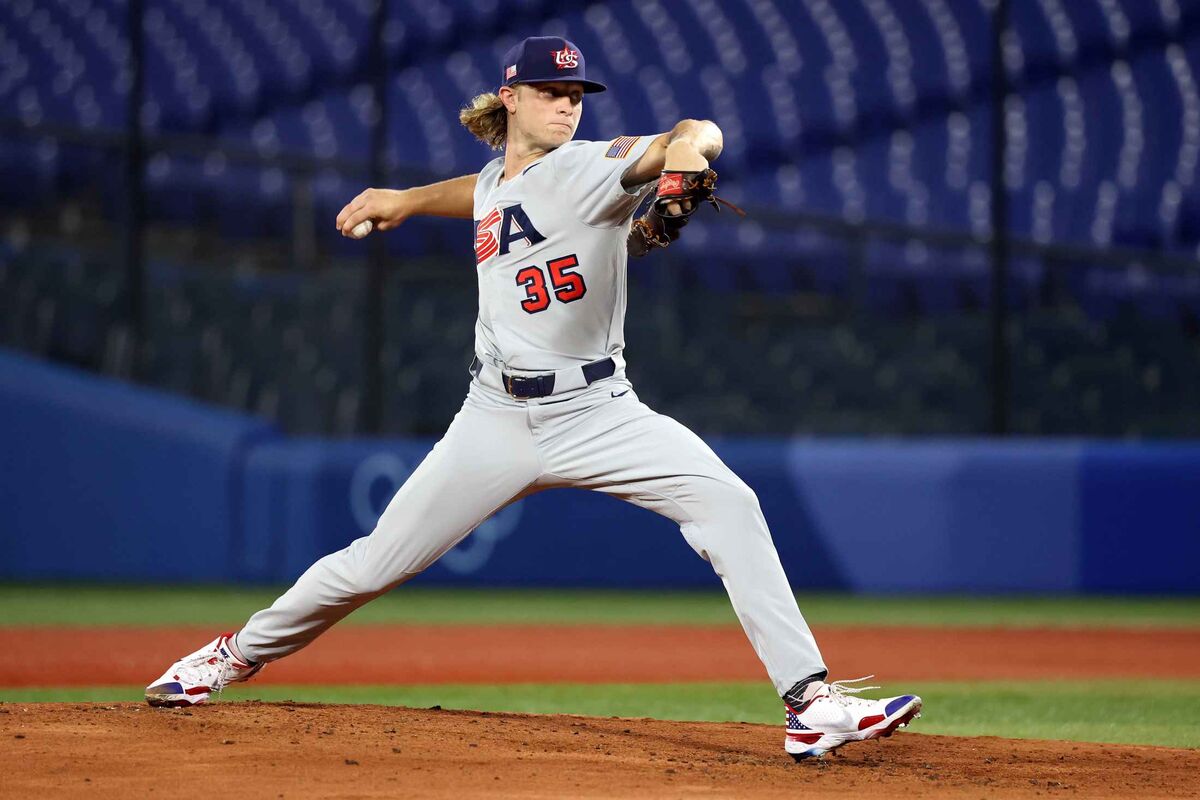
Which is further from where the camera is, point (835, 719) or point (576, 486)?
point (576, 486)

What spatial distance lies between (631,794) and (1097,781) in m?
1.11

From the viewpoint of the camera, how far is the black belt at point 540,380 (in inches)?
167

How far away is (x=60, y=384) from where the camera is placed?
1098 centimetres

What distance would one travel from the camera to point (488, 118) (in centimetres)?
457

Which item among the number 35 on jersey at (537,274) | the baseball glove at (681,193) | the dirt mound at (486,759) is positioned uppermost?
the baseball glove at (681,193)

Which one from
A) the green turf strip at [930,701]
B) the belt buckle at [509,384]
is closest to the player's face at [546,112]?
the belt buckle at [509,384]

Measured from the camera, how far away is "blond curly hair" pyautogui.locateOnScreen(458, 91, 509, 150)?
4539mm

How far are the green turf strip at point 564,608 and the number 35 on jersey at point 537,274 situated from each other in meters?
4.52

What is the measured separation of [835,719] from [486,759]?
0.81m

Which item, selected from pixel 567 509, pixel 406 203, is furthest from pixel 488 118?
pixel 567 509

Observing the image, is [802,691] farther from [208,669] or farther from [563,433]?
[208,669]

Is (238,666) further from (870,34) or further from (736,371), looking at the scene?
(870,34)

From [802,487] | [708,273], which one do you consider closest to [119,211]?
[708,273]

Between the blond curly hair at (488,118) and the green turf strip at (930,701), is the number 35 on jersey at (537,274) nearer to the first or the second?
the blond curly hair at (488,118)
